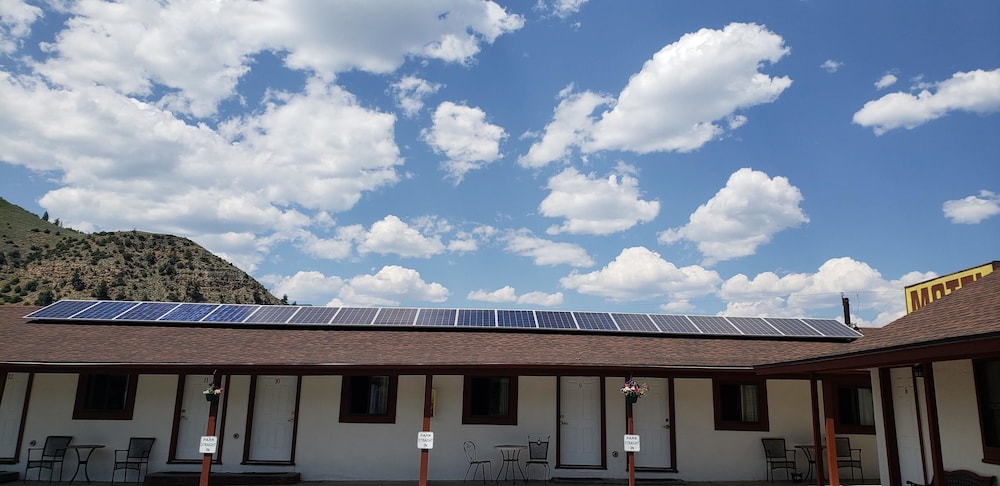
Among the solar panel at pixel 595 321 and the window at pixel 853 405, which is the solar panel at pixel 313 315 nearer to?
the solar panel at pixel 595 321

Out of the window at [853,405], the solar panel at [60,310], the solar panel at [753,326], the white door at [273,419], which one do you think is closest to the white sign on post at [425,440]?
the white door at [273,419]

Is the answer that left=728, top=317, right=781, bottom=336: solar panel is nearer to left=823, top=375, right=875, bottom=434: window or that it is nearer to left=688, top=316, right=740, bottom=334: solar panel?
left=688, top=316, right=740, bottom=334: solar panel

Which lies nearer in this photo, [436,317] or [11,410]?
[11,410]

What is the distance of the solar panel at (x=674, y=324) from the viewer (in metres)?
17.0

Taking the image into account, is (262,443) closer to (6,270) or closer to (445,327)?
(445,327)

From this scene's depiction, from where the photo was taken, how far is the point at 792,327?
1767cm

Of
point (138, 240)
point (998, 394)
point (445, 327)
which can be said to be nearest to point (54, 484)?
point (445, 327)

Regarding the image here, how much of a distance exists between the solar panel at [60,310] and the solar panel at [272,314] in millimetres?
4628

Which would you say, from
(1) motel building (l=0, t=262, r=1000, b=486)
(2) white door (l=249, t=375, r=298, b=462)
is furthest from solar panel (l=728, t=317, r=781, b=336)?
(2) white door (l=249, t=375, r=298, b=462)

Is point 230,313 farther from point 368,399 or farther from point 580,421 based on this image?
point 580,421

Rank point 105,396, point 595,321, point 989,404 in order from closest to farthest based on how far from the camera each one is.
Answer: point 989,404
point 105,396
point 595,321

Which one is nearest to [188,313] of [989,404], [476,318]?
[476,318]

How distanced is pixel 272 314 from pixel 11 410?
600 cm

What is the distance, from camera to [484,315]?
17.9 meters
